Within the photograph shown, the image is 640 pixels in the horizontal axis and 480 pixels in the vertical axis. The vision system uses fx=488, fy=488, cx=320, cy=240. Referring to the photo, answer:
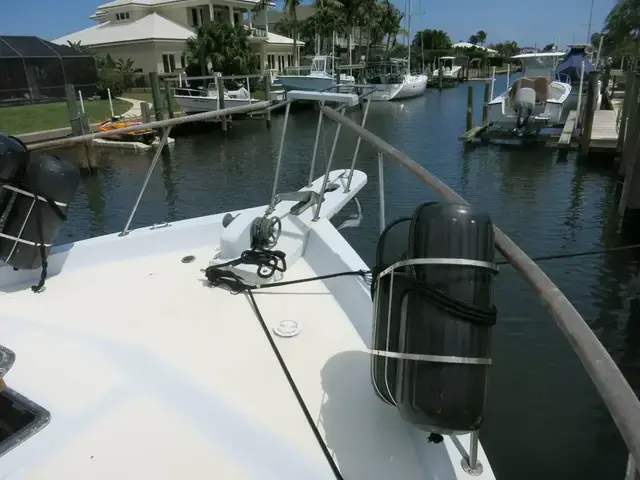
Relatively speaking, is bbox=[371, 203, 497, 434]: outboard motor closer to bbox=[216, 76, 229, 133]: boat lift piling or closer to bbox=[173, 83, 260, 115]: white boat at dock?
bbox=[216, 76, 229, 133]: boat lift piling

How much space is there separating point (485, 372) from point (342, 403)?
743mm

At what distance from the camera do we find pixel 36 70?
2208cm

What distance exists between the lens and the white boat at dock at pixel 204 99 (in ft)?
74.1

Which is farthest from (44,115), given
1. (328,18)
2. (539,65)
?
(328,18)

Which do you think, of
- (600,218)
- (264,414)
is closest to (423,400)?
(264,414)

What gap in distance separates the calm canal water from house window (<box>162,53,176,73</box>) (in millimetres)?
12672

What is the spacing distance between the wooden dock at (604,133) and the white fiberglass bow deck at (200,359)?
13.5 meters

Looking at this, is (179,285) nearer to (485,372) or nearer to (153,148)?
(485,372)

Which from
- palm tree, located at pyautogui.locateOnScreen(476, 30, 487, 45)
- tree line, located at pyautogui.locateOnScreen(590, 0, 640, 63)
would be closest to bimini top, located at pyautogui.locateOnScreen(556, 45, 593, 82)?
tree line, located at pyautogui.locateOnScreen(590, 0, 640, 63)

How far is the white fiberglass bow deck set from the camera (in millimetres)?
1771

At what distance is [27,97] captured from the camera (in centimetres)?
2155

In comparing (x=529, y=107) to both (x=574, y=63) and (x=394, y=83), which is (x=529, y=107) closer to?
(x=574, y=63)

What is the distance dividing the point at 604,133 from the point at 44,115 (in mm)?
19841

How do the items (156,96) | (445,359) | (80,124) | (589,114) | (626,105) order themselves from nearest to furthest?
(445,359) → (626,105) → (589,114) → (80,124) → (156,96)
